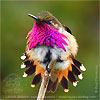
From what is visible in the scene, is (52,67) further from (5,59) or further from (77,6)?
(77,6)

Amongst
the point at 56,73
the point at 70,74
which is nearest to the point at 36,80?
the point at 56,73

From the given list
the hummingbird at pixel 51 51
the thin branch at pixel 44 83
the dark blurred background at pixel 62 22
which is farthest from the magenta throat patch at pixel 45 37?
the dark blurred background at pixel 62 22

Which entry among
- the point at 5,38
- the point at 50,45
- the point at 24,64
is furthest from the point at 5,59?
the point at 50,45

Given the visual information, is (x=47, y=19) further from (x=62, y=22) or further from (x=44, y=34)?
(x=62, y=22)

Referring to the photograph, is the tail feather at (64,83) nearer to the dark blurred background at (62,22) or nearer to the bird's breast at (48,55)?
the bird's breast at (48,55)

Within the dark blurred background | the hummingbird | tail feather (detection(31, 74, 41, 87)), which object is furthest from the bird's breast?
the dark blurred background

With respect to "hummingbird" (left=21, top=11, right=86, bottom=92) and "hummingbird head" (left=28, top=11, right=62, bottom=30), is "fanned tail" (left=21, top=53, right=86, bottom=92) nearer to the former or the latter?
"hummingbird" (left=21, top=11, right=86, bottom=92)
